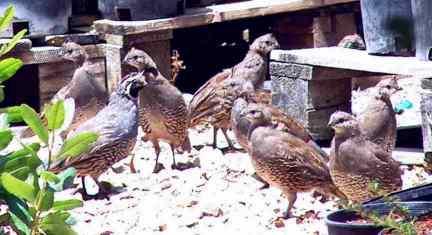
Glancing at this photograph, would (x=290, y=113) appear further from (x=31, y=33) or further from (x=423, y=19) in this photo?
(x=31, y=33)

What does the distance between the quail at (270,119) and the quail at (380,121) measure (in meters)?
0.29

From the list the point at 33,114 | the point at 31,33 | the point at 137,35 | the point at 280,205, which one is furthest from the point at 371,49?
the point at 33,114

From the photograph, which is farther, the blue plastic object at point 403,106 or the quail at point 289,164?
the blue plastic object at point 403,106

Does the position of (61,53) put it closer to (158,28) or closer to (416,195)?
(158,28)

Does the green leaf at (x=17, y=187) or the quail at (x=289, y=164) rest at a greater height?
the green leaf at (x=17, y=187)

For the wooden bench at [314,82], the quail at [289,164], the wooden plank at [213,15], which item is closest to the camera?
the quail at [289,164]

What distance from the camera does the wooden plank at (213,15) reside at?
6.90 meters

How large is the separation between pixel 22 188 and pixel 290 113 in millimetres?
4491

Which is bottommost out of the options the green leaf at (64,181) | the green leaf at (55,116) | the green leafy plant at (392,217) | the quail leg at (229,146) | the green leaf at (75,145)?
the quail leg at (229,146)

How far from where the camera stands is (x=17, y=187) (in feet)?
4.87

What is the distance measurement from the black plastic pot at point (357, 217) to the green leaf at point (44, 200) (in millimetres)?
1534

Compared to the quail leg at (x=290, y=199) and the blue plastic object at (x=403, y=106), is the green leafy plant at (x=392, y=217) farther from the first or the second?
the blue plastic object at (x=403, y=106)

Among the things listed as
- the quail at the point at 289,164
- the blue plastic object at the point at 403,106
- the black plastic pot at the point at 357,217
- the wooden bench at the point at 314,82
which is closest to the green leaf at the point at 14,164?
the black plastic pot at the point at 357,217

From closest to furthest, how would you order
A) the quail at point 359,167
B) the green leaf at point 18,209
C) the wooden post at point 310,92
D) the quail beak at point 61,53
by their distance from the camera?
the green leaf at point 18,209
the quail at point 359,167
the wooden post at point 310,92
the quail beak at point 61,53
